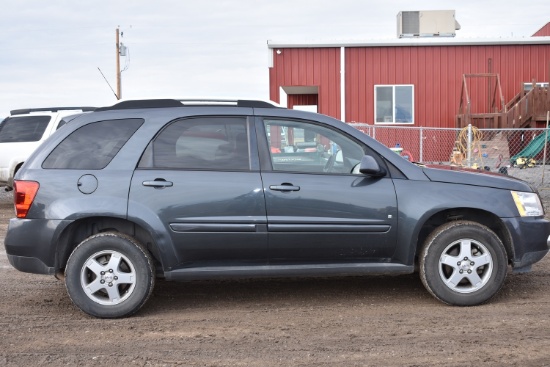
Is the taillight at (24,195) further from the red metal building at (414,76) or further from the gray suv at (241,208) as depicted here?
the red metal building at (414,76)

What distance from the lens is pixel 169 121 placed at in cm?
618

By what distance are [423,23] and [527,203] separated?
20.0 m

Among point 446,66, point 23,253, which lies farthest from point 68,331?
point 446,66

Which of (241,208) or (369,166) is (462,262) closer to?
(369,166)

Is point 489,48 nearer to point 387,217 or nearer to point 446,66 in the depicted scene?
point 446,66

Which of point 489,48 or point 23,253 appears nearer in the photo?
point 23,253

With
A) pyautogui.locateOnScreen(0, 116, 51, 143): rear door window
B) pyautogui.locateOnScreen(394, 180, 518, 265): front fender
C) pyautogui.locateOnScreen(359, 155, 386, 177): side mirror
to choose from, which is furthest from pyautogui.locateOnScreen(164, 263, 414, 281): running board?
pyautogui.locateOnScreen(0, 116, 51, 143): rear door window

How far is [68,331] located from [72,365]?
879mm

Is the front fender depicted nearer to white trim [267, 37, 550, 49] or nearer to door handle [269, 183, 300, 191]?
door handle [269, 183, 300, 191]

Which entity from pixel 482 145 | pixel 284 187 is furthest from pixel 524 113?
pixel 284 187

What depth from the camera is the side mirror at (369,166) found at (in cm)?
602

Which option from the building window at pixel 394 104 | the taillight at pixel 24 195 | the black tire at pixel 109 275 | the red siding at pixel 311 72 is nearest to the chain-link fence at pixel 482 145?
the building window at pixel 394 104

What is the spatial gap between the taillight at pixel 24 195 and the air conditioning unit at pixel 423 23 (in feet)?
68.4

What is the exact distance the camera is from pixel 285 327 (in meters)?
5.60
